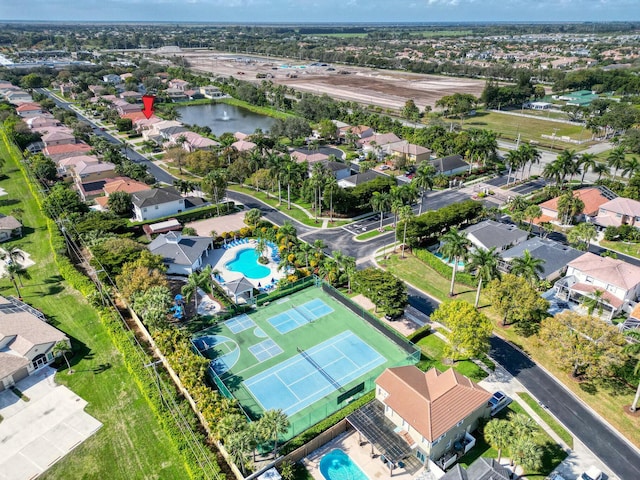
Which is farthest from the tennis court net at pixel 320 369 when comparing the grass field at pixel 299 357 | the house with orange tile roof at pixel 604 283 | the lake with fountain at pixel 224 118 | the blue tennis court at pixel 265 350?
the lake with fountain at pixel 224 118

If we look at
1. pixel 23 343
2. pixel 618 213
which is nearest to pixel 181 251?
pixel 23 343

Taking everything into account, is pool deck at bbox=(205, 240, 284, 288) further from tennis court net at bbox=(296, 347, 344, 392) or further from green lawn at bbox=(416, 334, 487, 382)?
green lawn at bbox=(416, 334, 487, 382)

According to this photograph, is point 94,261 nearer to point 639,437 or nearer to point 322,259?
point 322,259

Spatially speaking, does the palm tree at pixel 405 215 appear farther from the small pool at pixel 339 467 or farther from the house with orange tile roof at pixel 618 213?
the small pool at pixel 339 467

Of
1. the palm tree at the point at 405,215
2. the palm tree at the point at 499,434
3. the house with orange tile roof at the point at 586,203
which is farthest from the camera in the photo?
the house with orange tile roof at the point at 586,203

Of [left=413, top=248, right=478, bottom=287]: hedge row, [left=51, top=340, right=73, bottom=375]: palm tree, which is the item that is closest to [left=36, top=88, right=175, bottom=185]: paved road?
[left=51, top=340, right=73, bottom=375]: palm tree

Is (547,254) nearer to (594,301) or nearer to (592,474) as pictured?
(594,301)
